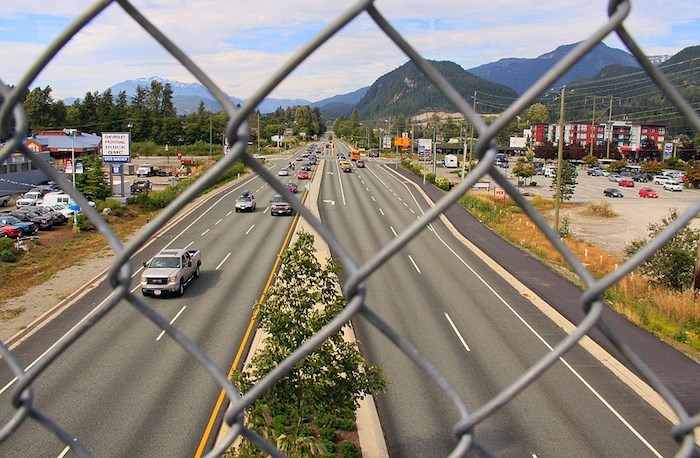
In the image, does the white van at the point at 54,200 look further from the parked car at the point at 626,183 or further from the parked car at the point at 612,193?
the parked car at the point at 626,183

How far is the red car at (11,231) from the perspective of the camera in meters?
27.3

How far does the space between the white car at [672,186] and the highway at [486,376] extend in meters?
38.0

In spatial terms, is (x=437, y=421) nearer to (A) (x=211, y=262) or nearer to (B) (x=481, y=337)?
(B) (x=481, y=337)

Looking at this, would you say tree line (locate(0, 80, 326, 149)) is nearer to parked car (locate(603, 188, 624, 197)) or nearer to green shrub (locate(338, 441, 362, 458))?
parked car (locate(603, 188, 624, 197))

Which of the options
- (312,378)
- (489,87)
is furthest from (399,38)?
(489,87)

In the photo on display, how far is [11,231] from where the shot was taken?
27.5 metres

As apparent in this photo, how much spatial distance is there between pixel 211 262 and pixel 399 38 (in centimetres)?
2229

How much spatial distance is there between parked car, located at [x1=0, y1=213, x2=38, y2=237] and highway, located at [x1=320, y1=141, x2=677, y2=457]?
16.8 meters

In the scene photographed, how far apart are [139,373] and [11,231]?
61.4 feet

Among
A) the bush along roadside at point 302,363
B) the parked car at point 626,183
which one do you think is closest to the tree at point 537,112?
the parked car at point 626,183

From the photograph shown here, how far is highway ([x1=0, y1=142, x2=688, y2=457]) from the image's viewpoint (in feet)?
33.0

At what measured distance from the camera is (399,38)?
1.35m

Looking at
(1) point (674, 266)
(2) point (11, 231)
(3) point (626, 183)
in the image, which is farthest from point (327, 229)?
(3) point (626, 183)

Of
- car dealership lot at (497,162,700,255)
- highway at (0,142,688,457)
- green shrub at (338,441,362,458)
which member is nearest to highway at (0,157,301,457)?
highway at (0,142,688,457)
